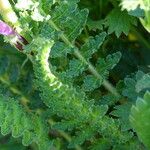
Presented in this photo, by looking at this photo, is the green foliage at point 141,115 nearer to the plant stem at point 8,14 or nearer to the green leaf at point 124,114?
the green leaf at point 124,114

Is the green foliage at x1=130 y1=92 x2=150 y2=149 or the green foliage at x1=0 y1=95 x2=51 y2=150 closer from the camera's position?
the green foliage at x1=130 y1=92 x2=150 y2=149

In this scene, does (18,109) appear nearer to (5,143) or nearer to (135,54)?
(5,143)

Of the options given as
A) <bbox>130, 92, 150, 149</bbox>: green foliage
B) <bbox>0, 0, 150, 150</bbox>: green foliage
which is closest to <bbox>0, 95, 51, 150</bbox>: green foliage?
<bbox>0, 0, 150, 150</bbox>: green foliage

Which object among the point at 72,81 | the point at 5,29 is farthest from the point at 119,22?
the point at 5,29

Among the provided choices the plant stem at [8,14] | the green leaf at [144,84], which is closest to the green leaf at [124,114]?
the green leaf at [144,84]

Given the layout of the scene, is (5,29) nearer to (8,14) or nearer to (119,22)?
(8,14)

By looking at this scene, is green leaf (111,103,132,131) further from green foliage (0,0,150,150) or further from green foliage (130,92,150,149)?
green foliage (130,92,150,149)

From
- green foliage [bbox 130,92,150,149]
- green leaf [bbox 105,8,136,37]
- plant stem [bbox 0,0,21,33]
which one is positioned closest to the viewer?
green foliage [bbox 130,92,150,149]

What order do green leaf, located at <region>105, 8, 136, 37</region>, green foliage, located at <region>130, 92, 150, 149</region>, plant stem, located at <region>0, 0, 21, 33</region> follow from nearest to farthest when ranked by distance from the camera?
green foliage, located at <region>130, 92, 150, 149</region> → plant stem, located at <region>0, 0, 21, 33</region> → green leaf, located at <region>105, 8, 136, 37</region>
